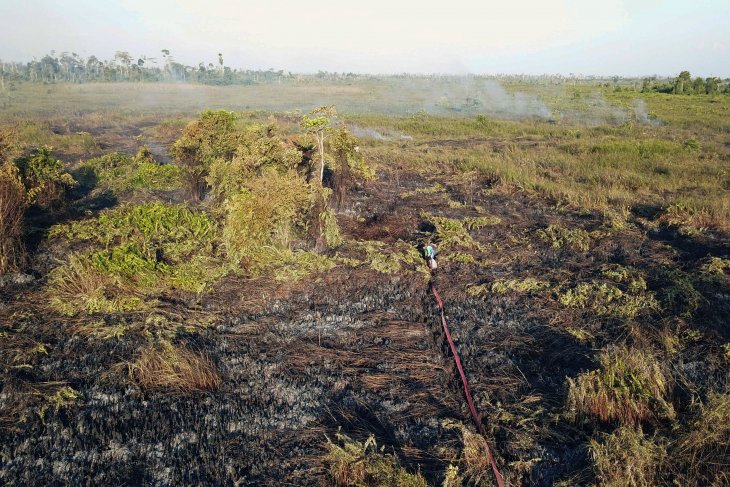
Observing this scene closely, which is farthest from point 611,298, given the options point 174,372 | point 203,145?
point 203,145

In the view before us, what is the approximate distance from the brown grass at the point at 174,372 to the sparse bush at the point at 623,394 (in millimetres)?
3145

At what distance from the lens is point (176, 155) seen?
32.9 ft

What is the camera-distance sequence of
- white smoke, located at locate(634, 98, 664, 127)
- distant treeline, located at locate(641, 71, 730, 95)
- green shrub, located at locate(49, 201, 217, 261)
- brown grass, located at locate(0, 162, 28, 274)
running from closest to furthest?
brown grass, located at locate(0, 162, 28, 274)
green shrub, located at locate(49, 201, 217, 261)
white smoke, located at locate(634, 98, 664, 127)
distant treeline, located at locate(641, 71, 730, 95)

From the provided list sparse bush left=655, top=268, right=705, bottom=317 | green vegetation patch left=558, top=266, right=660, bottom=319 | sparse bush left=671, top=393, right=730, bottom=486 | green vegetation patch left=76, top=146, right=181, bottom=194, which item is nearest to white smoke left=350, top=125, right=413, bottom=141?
green vegetation patch left=76, top=146, right=181, bottom=194

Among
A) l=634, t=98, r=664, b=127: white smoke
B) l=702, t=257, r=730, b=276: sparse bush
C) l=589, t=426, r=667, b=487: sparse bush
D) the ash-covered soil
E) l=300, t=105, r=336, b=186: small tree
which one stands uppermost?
l=634, t=98, r=664, b=127: white smoke

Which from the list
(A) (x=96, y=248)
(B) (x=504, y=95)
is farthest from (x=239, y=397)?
(B) (x=504, y=95)

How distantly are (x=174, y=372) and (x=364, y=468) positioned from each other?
Result: 2.04 meters

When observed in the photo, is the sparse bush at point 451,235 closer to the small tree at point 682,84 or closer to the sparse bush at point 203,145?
the sparse bush at point 203,145

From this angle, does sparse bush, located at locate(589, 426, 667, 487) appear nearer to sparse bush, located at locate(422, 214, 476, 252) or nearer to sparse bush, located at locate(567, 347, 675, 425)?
sparse bush, located at locate(567, 347, 675, 425)

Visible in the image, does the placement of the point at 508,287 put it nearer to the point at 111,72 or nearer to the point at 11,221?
the point at 11,221

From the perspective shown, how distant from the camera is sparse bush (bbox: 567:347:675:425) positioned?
12.4 feet

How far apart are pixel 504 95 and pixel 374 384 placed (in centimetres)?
5415

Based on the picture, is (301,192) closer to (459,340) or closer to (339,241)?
(339,241)

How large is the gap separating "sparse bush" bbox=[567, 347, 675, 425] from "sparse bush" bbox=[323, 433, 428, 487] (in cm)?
158
